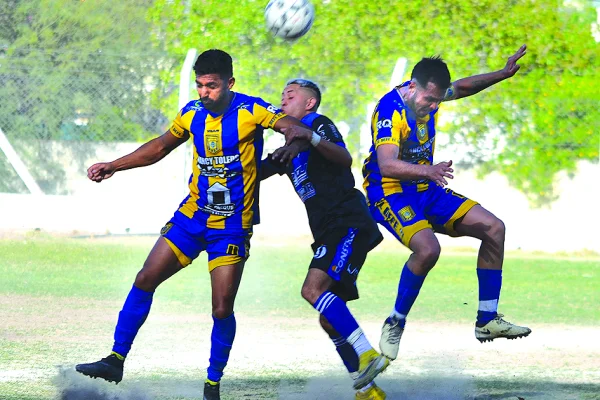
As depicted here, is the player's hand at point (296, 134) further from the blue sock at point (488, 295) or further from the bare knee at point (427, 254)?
the blue sock at point (488, 295)

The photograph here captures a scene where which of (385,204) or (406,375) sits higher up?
(385,204)

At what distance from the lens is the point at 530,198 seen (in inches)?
675

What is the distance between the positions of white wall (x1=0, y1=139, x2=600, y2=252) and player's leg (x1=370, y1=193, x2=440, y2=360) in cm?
936

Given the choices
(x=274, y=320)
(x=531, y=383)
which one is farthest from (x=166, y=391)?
(x=274, y=320)

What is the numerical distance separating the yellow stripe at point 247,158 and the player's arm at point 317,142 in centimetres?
26

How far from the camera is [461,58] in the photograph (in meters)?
17.4

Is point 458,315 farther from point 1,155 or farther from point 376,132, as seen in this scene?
point 1,155

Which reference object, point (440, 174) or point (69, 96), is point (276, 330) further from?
point (69, 96)

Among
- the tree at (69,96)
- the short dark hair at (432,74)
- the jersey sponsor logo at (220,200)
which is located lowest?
the jersey sponsor logo at (220,200)

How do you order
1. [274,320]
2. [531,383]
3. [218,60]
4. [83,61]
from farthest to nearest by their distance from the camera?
[83,61]
[274,320]
[531,383]
[218,60]

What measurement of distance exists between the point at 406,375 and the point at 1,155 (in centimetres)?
1127

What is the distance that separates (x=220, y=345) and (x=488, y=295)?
6.47 feet

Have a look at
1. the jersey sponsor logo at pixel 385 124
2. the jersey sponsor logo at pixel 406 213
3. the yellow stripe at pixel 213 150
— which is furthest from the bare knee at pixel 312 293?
the jersey sponsor logo at pixel 385 124

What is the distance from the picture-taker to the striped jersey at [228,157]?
6449mm
